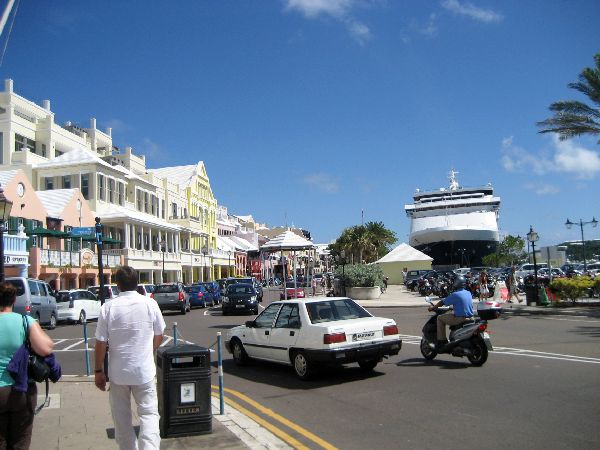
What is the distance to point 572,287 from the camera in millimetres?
23594

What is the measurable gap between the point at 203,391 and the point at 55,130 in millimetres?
44418

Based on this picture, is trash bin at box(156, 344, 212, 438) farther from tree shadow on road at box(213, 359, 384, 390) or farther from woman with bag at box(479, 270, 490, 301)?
woman with bag at box(479, 270, 490, 301)

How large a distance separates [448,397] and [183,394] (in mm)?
3855

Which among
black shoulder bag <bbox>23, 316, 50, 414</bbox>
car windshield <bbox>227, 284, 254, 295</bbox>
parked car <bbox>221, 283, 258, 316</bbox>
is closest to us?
black shoulder bag <bbox>23, 316, 50, 414</bbox>

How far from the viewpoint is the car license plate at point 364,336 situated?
927cm

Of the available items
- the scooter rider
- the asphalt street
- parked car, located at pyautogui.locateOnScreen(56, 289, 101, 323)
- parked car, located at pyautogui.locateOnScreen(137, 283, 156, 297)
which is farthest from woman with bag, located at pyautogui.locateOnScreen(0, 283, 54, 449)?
parked car, located at pyautogui.locateOnScreen(56, 289, 101, 323)

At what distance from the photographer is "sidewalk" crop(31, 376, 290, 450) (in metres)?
5.95

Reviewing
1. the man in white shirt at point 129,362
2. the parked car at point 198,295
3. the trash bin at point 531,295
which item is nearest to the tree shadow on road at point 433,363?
the man in white shirt at point 129,362

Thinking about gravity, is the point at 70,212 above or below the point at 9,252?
above

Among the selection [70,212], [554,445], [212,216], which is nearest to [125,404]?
[554,445]

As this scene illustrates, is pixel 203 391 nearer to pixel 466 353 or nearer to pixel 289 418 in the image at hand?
pixel 289 418

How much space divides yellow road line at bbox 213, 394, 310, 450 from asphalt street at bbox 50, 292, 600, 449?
342 mm

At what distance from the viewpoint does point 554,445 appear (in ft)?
18.5

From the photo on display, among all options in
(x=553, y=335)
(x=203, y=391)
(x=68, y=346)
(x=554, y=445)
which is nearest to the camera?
(x=554, y=445)
